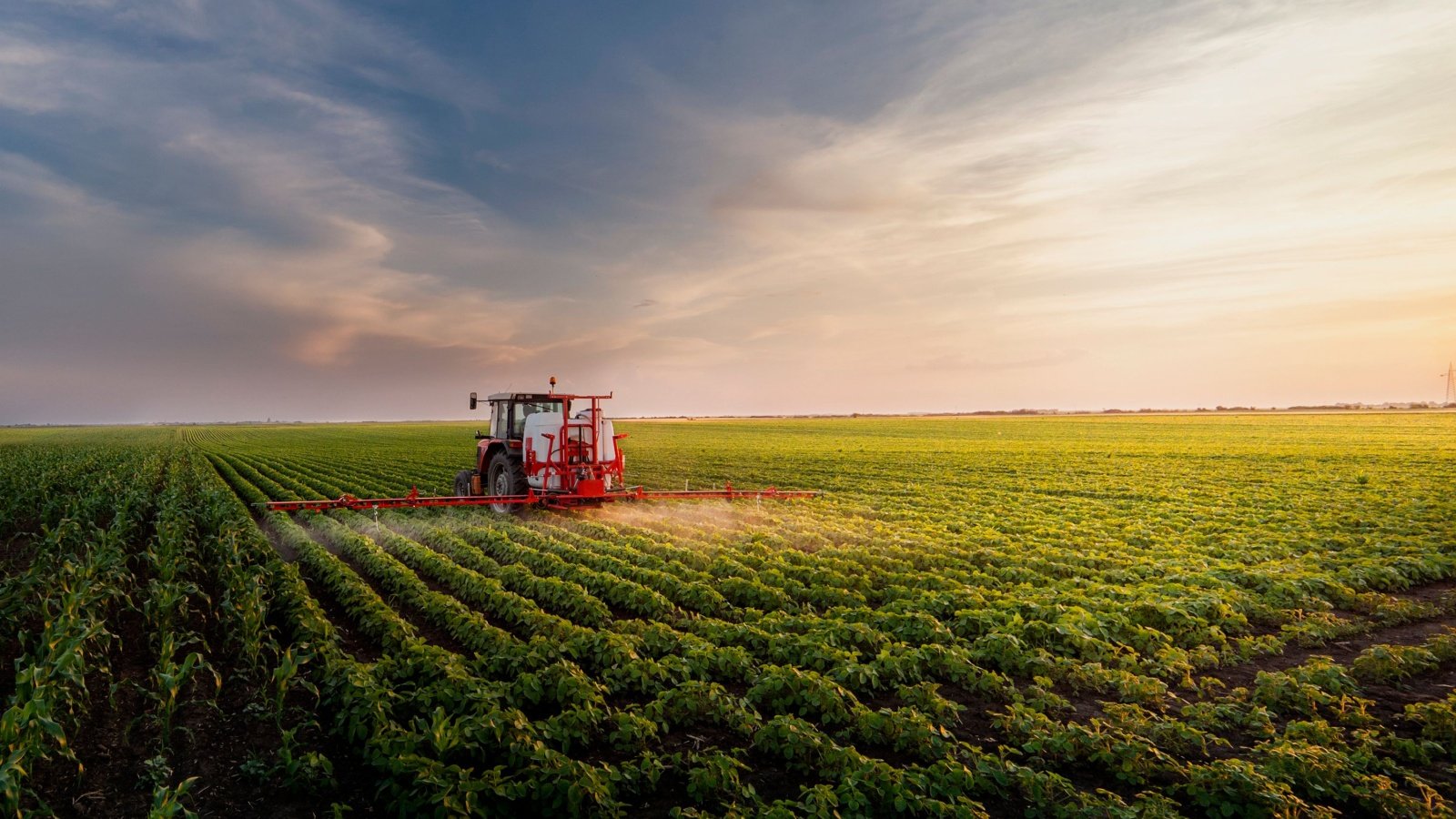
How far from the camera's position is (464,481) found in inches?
790

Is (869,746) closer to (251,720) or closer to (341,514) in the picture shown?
(251,720)

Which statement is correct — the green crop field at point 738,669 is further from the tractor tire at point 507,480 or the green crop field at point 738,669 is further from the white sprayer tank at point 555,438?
the tractor tire at point 507,480

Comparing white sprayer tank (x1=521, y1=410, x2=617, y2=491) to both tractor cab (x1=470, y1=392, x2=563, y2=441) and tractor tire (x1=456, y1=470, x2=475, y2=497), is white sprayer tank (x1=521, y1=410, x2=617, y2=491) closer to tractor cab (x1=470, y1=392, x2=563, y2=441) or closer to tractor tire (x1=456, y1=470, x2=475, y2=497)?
tractor cab (x1=470, y1=392, x2=563, y2=441)

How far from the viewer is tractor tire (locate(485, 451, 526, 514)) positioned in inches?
680

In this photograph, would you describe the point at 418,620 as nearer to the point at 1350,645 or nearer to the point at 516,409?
the point at 516,409

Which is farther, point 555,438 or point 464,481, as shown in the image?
point 464,481

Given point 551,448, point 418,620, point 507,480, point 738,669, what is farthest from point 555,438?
point 738,669

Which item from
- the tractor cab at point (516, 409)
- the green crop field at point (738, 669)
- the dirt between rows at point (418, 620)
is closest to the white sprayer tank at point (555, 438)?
the tractor cab at point (516, 409)

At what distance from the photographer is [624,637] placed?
26.8ft

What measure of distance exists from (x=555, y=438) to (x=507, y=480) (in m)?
2.29

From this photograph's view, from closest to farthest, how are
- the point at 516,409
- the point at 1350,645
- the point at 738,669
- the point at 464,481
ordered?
the point at 738,669, the point at 1350,645, the point at 516,409, the point at 464,481

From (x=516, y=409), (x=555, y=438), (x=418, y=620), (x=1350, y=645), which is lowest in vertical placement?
(x=1350, y=645)

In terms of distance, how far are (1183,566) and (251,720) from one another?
556 inches

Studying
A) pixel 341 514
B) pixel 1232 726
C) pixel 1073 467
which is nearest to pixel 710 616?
pixel 1232 726
